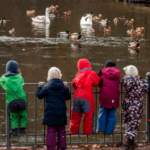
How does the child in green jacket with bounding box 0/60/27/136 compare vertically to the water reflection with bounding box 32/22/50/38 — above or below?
below

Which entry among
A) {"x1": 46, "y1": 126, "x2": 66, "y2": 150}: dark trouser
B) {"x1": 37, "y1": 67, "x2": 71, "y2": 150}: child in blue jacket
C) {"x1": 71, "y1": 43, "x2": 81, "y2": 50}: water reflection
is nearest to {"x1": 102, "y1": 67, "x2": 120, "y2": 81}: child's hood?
{"x1": 37, "y1": 67, "x2": 71, "y2": 150}: child in blue jacket

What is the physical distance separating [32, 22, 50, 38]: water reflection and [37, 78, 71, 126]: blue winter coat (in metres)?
21.4

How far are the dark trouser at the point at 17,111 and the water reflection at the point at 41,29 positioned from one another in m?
21.2

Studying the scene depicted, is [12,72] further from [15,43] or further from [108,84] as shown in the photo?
[15,43]

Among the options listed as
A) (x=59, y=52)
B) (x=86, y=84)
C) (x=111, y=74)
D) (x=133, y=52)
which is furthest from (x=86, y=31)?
(x=86, y=84)

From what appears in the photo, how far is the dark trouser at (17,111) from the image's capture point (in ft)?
22.1

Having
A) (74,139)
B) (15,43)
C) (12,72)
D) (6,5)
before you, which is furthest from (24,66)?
(6,5)

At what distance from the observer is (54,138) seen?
679 centimetres

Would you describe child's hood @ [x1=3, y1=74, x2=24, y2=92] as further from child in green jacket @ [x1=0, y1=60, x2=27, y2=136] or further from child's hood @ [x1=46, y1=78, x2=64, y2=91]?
child's hood @ [x1=46, y1=78, x2=64, y2=91]

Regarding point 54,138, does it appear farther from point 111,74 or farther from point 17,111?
point 111,74

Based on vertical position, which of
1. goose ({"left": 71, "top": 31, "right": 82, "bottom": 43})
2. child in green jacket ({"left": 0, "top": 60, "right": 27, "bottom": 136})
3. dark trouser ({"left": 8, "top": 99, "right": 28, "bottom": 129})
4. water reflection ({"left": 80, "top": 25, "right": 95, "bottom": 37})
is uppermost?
water reflection ({"left": 80, "top": 25, "right": 95, "bottom": 37})

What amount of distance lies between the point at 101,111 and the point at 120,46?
17446 mm

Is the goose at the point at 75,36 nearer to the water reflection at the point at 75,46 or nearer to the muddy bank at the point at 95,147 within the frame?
the water reflection at the point at 75,46

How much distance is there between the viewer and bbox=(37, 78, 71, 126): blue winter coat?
6.69 metres
